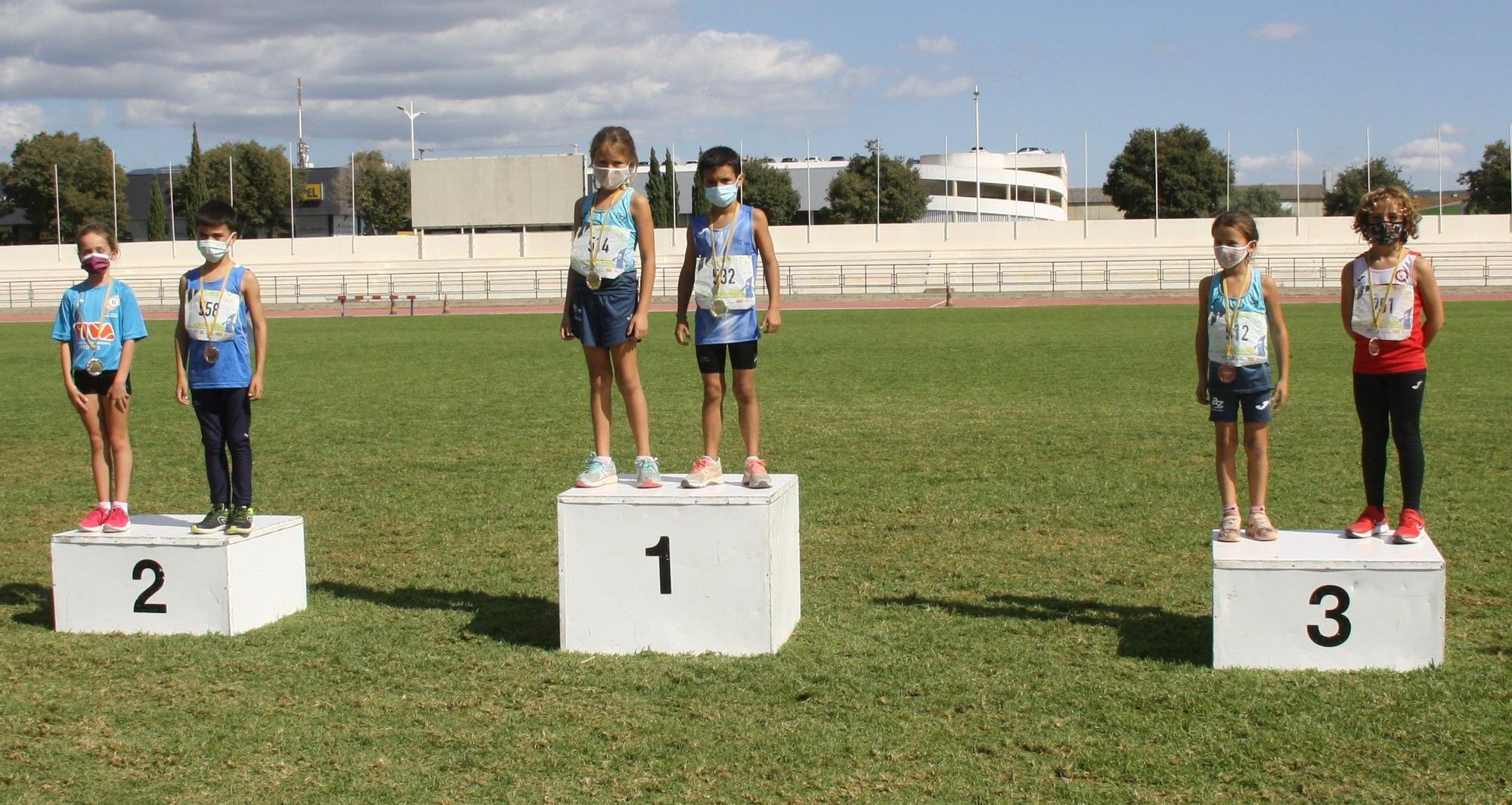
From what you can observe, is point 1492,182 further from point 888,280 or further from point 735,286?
point 735,286

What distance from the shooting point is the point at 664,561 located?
17.8ft

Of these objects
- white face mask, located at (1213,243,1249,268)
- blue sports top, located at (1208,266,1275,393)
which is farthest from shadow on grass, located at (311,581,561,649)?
white face mask, located at (1213,243,1249,268)

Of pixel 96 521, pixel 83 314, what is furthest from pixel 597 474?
pixel 83 314

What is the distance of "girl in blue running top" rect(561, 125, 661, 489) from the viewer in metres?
5.77

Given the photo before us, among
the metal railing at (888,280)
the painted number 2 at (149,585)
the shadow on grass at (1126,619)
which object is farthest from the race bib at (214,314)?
the metal railing at (888,280)

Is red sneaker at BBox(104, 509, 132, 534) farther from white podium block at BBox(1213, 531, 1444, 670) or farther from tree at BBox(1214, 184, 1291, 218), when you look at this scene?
tree at BBox(1214, 184, 1291, 218)

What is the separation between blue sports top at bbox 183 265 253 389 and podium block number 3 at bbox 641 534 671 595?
2165 millimetres

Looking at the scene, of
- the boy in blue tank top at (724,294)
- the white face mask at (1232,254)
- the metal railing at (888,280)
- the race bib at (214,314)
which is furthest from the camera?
the metal railing at (888,280)

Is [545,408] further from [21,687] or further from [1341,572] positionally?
[1341,572]

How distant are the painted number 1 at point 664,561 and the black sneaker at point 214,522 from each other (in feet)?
6.59

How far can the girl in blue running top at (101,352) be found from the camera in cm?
641

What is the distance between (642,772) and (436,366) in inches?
696

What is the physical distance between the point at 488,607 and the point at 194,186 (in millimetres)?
79547

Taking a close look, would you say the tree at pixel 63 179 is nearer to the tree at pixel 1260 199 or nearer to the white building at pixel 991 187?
the white building at pixel 991 187
